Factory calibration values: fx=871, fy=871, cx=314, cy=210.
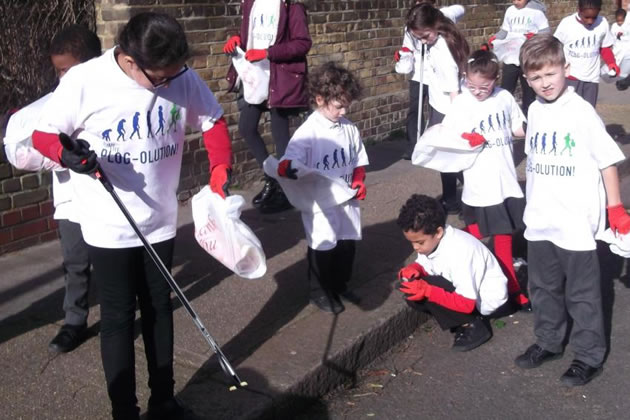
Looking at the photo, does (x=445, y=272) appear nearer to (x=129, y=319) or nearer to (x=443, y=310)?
(x=443, y=310)

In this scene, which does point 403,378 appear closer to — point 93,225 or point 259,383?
point 259,383

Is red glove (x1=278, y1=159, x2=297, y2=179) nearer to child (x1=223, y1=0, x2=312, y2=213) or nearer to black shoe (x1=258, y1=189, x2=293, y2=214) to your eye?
child (x1=223, y1=0, x2=312, y2=213)

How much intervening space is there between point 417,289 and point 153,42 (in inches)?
75.1

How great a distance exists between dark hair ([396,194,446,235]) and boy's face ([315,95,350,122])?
0.61 m

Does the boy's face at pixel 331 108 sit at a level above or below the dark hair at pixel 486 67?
below

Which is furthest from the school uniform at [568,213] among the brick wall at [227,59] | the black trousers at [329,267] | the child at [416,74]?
the child at [416,74]

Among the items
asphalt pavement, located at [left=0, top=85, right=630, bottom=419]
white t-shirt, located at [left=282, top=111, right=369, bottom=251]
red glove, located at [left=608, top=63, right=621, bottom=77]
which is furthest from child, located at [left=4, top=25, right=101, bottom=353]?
red glove, located at [left=608, top=63, right=621, bottom=77]

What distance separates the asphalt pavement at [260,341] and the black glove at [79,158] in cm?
118

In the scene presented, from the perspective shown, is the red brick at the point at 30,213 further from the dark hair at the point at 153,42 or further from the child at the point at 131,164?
the dark hair at the point at 153,42

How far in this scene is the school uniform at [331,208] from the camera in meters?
4.60

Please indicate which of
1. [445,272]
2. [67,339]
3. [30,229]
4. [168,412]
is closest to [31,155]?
[67,339]

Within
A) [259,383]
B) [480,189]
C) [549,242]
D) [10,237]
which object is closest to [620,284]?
[480,189]

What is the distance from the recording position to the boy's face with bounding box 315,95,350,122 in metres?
4.51

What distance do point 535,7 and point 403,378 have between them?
6300mm
